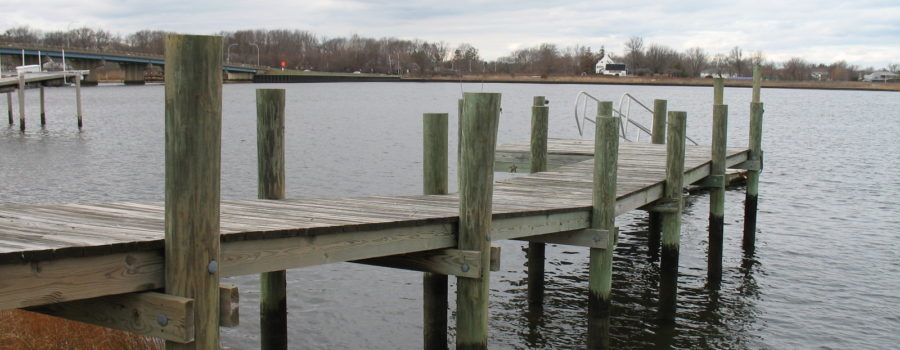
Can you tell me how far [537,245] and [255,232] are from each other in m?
6.35

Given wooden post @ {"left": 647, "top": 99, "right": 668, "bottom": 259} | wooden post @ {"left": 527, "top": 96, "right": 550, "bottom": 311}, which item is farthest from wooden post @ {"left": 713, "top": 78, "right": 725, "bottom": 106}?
wooden post @ {"left": 527, "top": 96, "right": 550, "bottom": 311}

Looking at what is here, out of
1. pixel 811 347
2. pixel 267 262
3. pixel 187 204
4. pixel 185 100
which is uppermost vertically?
pixel 185 100

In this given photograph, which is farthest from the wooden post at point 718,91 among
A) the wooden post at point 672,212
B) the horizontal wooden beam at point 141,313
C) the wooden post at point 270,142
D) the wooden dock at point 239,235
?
the horizontal wooden beam at point 141,313

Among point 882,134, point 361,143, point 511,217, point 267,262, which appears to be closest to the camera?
point 267,262

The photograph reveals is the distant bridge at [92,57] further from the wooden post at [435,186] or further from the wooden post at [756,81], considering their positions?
the wooden post at [435,186]

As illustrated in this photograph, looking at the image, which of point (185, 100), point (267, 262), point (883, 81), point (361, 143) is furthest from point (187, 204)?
point (883, 81)

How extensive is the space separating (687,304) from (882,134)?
41.7m

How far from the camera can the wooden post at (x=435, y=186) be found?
892 cm

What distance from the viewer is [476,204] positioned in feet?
23.5

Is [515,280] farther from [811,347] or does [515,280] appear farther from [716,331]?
[811,347]

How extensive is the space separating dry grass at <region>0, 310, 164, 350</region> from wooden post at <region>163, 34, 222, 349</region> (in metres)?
3.31

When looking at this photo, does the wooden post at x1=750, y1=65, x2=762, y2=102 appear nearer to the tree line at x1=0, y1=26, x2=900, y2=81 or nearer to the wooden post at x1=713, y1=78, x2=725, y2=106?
the wooden post at x1=713, y1=78, x2=725, y2=106

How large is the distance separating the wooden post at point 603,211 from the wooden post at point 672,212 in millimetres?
2260

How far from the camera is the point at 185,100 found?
15.5 ft
